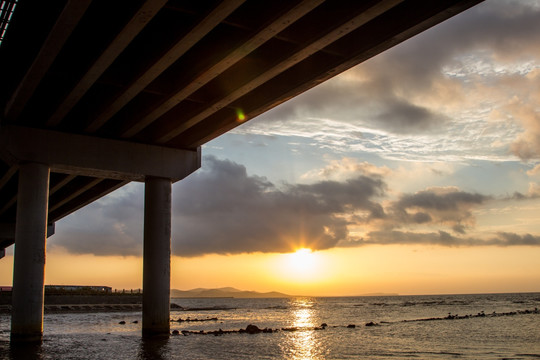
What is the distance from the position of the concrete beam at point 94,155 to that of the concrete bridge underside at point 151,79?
0.04m

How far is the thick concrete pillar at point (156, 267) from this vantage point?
65.7 ft

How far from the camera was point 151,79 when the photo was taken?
14.8 m

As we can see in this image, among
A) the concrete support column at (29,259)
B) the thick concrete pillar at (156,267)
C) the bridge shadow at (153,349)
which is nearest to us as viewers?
the bridge shadow at (153,349)

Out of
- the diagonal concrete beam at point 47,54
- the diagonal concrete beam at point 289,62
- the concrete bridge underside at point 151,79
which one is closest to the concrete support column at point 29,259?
the concrete bridge underside at point 151,79

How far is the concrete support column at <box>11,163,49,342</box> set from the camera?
17.3 metres

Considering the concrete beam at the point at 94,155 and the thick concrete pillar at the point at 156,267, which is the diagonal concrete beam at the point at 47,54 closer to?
the concrete beam at the point at 94,155

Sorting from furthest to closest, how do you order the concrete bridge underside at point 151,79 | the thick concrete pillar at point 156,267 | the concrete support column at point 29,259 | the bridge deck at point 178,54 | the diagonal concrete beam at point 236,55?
the thick concrete pillar at point 156,267 < the concrete support column at point 29,259 < the concrete bridge underside at point 151,79 < the bridge deck at point 178,54 < the diagonal concrete beam at point 236,55

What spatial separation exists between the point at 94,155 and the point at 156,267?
5040 millimetres

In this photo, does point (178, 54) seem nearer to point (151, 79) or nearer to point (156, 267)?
point (151, 79)

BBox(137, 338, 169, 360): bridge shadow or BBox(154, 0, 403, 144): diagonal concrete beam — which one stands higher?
BBox(154, 0, 403, 144): diagonal concrete beam

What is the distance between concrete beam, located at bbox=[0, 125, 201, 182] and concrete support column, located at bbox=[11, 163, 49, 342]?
698 millimetres

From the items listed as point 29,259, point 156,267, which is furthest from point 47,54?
point 156,267

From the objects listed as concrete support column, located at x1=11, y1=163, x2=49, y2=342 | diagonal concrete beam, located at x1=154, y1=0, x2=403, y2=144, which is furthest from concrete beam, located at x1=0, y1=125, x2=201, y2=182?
diagonal concrete beam, located at x1=154, y1=0, x2=403, y2=144

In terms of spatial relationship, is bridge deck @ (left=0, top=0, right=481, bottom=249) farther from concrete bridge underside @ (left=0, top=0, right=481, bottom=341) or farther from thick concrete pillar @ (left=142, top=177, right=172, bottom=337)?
thick concrete pillar @ (left=142, top=177, right=172, bottom=337)
